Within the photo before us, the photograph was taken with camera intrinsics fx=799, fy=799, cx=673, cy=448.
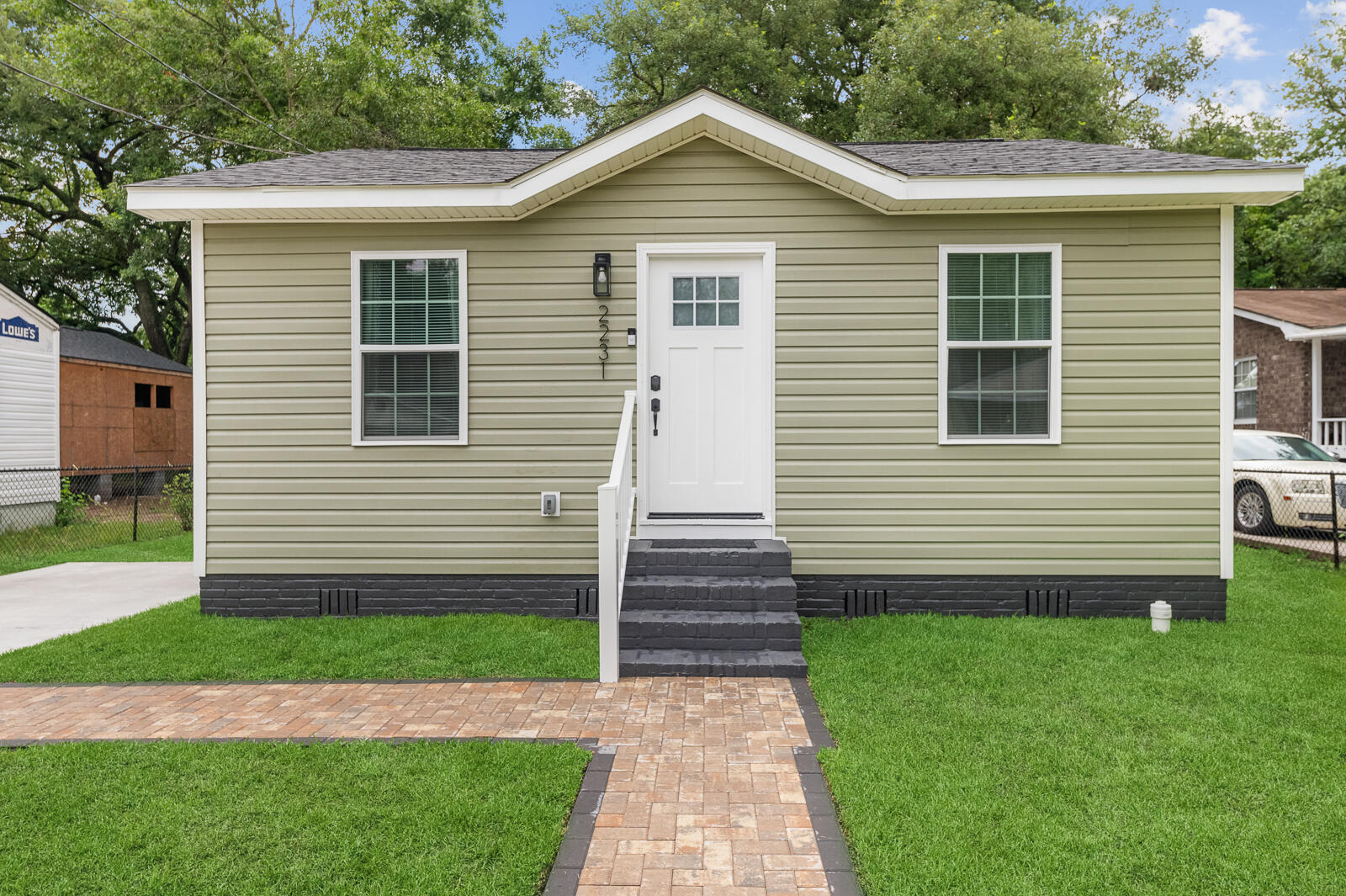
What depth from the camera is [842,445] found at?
596 cm

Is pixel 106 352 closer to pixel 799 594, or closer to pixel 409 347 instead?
pixel 409 347

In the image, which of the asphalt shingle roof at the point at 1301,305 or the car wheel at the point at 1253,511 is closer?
the car wheel at the point at 1253,511

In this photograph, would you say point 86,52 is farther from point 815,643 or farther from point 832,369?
point 815,643

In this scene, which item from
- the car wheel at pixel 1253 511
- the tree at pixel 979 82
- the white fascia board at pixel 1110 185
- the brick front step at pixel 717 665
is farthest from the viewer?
the tree at pixel 979 82

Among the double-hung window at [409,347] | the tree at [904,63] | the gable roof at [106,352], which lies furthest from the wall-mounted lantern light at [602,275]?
the gable roof at [106,352]

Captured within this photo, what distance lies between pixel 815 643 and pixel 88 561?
8.45 meters

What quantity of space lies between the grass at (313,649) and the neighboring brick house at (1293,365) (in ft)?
39.9

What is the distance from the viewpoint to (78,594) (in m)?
7.12

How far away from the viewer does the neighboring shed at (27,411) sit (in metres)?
11.7

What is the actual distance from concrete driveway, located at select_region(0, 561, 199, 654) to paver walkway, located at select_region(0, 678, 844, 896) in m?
1.64

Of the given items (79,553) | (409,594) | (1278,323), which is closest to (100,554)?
(79,553)

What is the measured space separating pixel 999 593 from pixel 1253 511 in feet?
19.4

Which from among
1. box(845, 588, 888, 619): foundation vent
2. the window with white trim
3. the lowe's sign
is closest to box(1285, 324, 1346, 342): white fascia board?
the window with white trim

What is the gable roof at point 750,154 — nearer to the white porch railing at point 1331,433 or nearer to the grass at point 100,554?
the grass at point 100,554
